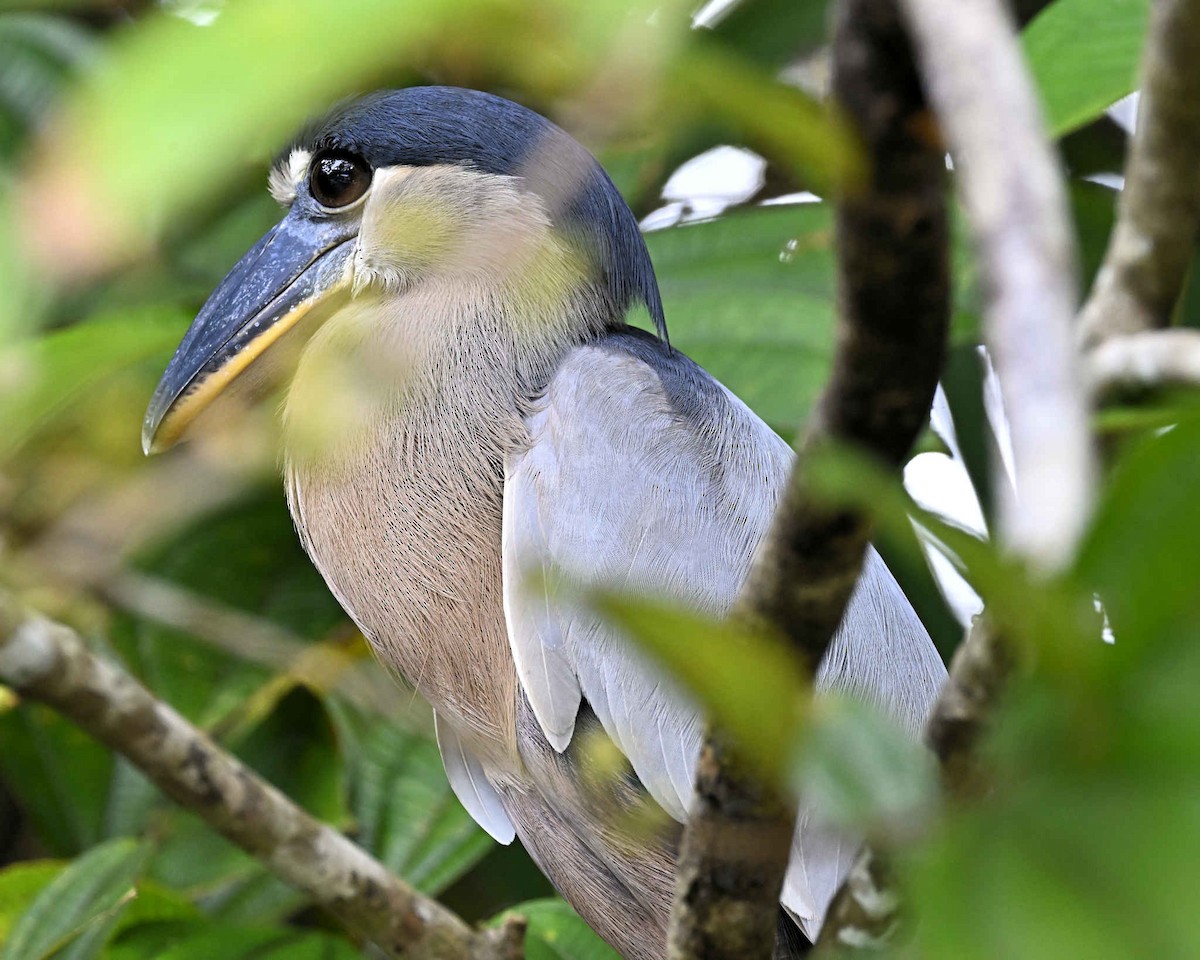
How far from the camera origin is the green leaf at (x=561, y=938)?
1.57m

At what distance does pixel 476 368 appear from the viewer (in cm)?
139

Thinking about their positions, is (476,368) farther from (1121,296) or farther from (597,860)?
(1121,296)

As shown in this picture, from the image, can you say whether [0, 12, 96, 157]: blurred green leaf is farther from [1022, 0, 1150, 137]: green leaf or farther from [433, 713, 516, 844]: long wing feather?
[1022, 0, 1150, 137]: green leaf

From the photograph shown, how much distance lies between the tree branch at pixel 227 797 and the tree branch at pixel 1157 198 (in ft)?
2.67

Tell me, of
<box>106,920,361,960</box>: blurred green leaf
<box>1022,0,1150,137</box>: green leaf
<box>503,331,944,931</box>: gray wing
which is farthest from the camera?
<box>106,920,361,960</box>: blurred green leaf

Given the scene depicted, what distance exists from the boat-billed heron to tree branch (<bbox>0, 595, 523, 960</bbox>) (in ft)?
0.46

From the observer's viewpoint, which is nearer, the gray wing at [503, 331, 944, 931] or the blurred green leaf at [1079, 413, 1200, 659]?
the blurred green leaf at [1079, 413, 1200, 659]

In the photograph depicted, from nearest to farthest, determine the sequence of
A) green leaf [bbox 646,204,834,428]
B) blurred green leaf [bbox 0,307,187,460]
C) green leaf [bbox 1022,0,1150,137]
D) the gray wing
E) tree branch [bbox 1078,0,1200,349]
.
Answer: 1. tree branch [bbox 1078,0,1200,349]
2. blurred green leaf [bbox 0,307,187,460]
3. the gray wing
4. green leaf [bbox 1022,0,1150,137]
5. green leaf [bbox 646,204,834,428]

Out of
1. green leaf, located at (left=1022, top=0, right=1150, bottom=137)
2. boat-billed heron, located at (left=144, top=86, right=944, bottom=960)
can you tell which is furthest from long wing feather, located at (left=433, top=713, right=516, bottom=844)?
green leaf, located at (left=1022, top=0, right=1150, bottom=137)

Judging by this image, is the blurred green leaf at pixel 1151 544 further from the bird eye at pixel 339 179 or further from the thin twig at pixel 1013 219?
the bird eye at pixel 339 179

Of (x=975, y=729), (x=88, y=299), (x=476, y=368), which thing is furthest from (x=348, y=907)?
(x=975, y=729)

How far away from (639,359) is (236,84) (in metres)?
1.17

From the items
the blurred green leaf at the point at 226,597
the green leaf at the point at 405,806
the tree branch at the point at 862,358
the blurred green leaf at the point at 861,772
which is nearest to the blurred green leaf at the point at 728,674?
the blurred green leaf at the point at 861,772

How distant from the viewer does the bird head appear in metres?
1.47
